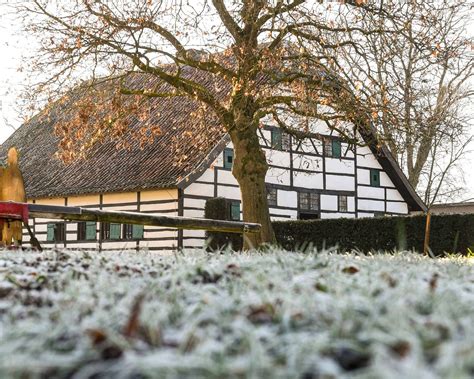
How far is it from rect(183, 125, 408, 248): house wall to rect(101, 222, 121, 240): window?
10.9ft

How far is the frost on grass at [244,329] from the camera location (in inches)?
63.6

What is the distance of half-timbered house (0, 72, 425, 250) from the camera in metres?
21.8

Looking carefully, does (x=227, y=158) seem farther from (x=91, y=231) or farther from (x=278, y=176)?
(x=91, y=231)

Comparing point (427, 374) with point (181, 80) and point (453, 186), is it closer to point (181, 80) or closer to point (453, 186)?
point (181, 80)

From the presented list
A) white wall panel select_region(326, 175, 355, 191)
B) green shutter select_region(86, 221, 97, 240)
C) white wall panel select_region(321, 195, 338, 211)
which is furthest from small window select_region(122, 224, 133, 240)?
white wall panel select_region(326, 175, 355, 191)

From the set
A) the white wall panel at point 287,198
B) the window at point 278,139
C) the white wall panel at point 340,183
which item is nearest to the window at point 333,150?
the white wall panel at point 340,183

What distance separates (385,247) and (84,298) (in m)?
18.6

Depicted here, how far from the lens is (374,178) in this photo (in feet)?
90.1

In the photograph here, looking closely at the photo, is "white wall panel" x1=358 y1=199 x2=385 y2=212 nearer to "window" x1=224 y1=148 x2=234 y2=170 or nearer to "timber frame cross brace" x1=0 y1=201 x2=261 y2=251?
"window" x1=224 y1=148 x2=234 y2=170

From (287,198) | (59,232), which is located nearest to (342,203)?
(287,198)

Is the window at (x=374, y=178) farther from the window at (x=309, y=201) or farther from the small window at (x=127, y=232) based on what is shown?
the small window at (x=127, y=232)

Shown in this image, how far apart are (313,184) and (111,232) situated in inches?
277

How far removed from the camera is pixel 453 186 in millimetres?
35062

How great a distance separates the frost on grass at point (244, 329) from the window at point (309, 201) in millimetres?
22216
